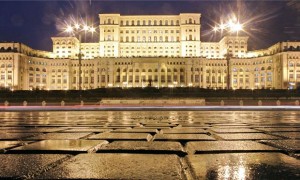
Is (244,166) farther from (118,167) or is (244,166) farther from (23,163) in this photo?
(23,163)

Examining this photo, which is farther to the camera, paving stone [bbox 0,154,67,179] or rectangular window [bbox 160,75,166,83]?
rectangular window [bbox 160,75,166,83]

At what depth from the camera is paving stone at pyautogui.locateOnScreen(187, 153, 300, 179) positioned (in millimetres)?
2373

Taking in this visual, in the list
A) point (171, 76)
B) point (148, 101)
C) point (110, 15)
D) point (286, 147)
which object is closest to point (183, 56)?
point (171, 76)

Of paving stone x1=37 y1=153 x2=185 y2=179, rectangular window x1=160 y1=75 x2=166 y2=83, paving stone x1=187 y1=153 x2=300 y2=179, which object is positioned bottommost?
paving stone x1=187 y1=153 x2=300 y2=179

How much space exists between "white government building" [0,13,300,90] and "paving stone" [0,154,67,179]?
120 metres

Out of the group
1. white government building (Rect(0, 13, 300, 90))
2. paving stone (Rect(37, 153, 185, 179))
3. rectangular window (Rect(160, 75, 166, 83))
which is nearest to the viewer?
paving stone (Rect(37, 153, 185, 179))

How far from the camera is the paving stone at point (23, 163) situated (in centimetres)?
241

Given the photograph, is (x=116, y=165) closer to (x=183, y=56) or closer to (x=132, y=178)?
(x=132, y=178)

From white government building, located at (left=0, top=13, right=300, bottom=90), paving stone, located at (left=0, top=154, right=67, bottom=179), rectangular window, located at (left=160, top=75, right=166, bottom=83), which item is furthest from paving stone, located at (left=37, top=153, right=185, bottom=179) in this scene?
rectangular window, located at (left=160, top=75, right=166, bottom=83)

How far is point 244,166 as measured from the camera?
107 inches

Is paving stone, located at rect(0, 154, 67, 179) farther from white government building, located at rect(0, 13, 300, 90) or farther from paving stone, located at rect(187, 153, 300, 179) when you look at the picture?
white government building, located at rect(0, 13, 300, 90)

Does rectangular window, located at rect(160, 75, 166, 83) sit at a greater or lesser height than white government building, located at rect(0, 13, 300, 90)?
lesser

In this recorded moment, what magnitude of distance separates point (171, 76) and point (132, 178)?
416ft

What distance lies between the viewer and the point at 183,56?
437ft
